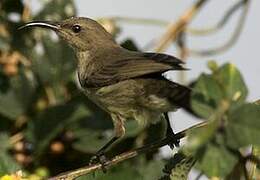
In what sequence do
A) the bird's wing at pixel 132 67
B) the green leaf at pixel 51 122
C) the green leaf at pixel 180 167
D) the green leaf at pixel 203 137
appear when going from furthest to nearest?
the green leaf at pixel 51 122 < the bird's wing at pixel 132 67 < the green leaf at pixel 180 167 < the green leaf at pixel 203 137

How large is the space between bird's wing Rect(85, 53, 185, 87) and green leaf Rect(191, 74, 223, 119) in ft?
2.60

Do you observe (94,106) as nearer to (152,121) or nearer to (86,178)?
(152,121)

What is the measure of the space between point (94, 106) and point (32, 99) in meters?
0.33

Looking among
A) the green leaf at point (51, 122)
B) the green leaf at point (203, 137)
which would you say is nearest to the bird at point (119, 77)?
the green leaf at point (51, 122)

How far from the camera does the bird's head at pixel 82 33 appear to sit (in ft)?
14.8

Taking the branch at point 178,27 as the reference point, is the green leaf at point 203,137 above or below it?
above

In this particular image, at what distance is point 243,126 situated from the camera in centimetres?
198

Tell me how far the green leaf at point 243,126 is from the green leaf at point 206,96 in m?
0.06

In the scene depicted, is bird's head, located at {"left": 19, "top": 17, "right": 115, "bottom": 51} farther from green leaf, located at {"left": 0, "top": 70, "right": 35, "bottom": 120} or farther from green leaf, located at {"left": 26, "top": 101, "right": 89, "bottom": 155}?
green leaf, located at {"left": 26, "top": 101, "right": 89, "bottom": 155}

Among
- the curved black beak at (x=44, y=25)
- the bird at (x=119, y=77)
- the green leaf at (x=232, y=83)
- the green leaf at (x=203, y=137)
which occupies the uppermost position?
the green leaf at (x=232, y=83)

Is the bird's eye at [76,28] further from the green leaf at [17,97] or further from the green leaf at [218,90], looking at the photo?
the green leaf at [218,90]

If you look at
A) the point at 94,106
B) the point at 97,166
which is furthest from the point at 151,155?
the point at 97,166

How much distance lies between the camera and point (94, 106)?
441cm

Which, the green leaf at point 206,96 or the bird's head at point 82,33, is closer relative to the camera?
the green leaf at point 206,96
